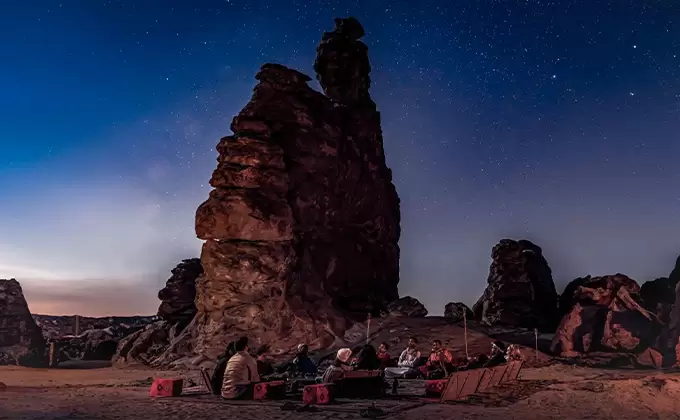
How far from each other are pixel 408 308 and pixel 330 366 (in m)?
24.9

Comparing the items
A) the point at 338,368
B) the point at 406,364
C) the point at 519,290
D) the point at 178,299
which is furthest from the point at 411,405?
the point at 519,290

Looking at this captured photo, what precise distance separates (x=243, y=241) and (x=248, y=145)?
18.4 ft

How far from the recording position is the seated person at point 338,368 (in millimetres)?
14969

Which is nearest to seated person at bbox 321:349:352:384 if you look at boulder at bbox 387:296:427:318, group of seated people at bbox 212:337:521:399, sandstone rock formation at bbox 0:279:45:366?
group of seated people at bbox 212:337:521:399

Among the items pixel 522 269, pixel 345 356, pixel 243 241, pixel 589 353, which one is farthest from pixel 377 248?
pixel 345 356

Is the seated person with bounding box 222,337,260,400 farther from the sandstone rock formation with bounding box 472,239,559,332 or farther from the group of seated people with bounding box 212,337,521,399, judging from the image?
the sandstone rock formation with bounding box 472,239,559,332

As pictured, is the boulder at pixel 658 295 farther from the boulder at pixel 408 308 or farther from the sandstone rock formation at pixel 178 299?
the sandstone rock formation at pixel 178 299

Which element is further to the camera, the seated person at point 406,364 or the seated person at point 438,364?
the seated person at point 406,364

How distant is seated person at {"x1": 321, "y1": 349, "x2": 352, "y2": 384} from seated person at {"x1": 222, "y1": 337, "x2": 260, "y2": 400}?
181cm

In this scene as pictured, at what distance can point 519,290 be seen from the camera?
4553 cm

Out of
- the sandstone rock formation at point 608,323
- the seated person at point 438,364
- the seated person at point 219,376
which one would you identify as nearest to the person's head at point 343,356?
the seated person at point 438,364

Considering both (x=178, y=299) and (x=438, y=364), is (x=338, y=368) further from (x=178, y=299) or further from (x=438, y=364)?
(x=178, y=299)

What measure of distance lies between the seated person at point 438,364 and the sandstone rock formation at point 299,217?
14955 mm

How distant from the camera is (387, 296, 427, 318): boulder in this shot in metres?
39.1
